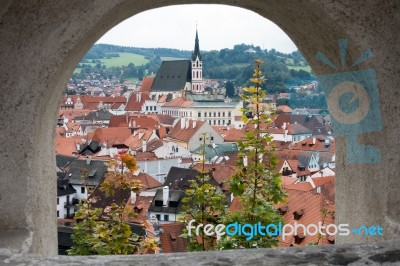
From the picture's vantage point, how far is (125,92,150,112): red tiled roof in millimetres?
84819

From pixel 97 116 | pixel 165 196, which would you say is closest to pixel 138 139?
pixel 97 116

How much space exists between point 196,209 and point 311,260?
1.96m

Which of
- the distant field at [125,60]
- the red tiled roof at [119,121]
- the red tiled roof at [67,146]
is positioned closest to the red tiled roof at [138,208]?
the red tiled roof at [67,146]

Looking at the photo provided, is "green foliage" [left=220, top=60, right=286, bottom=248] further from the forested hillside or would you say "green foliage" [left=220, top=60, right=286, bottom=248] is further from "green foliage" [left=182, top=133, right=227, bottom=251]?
the forested hillside

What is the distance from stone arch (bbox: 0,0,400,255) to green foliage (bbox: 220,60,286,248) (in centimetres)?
84

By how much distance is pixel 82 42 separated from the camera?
237cm

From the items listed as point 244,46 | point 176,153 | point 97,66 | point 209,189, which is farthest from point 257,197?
point 97,66

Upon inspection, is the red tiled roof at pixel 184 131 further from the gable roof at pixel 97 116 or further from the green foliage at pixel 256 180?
the green foliage at pixel 256 180

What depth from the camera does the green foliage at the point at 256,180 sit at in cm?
343

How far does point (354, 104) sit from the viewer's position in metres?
2.85

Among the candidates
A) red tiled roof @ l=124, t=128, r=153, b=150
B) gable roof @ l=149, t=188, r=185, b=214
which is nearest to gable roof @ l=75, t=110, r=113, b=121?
A: red tiled roof @ l=124, t=128, r=153, b=150

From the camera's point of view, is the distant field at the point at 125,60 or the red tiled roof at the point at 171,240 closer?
the red tiled roof at the point at 171,240

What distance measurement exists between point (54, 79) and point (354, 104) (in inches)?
58.1

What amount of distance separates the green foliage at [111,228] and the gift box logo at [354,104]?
4.23 feet
